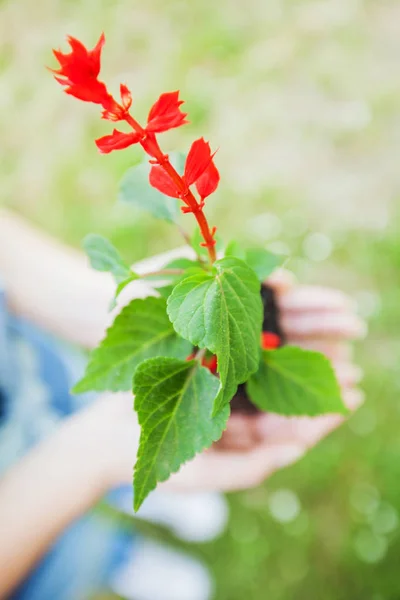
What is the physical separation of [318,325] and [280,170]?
0.84 metres

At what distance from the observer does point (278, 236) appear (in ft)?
4.93

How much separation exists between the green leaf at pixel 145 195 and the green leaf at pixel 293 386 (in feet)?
0.60

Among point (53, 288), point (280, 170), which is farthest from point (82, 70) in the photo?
point (280, 170)

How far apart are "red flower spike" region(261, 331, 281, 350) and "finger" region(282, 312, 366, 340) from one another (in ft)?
0.31

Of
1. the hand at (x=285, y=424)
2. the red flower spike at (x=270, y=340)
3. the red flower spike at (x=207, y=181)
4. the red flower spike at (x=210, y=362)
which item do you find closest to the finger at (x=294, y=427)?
the hand at (x=285, y=424)

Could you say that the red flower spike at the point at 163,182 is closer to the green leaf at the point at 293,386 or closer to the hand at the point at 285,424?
the green leaf at the point at 293,386

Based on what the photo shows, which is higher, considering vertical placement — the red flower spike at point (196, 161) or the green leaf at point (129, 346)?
the red flower spike at point (196, 161)

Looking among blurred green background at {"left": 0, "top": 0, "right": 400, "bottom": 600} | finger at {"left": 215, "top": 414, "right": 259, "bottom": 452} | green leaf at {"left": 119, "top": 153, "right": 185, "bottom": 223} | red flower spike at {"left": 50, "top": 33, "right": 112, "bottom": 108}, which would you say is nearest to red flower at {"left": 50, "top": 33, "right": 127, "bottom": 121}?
red flower spike at {"left": 50, "top": 33, "right": 112, "bottom": 108}

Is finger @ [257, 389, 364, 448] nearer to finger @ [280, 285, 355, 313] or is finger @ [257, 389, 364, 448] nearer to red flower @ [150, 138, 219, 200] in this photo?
finger @ [280, 285, 355, 313]

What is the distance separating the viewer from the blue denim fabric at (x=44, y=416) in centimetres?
97

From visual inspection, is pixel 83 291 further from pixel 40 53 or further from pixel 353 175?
pixel 40 53

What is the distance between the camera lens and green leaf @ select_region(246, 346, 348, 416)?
585 millimetres

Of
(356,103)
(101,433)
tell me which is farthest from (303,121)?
(101,433)

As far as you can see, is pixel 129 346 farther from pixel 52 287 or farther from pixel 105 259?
pixel 52 287
